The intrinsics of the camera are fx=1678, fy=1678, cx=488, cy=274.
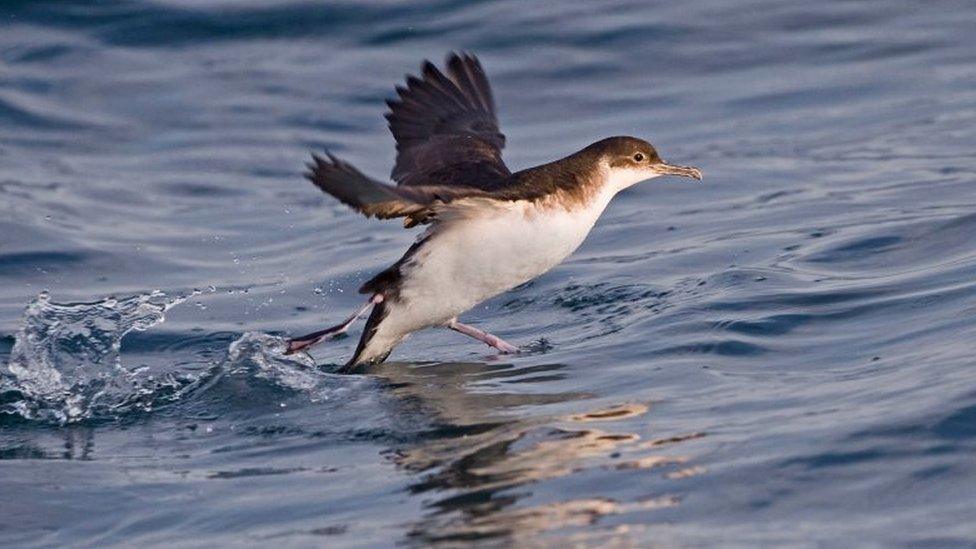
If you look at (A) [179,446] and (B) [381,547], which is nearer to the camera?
(B) [381,547]

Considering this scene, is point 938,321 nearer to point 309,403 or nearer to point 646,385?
point 646,385

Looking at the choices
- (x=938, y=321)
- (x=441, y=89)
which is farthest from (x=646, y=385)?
(x=441, y=89)

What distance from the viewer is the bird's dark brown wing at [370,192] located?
671cm

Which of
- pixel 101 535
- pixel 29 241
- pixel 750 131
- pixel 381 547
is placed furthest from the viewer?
pixel 750 131

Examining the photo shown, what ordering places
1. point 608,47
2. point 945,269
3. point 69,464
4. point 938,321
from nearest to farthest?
1. point 69,464
2. point 938,321
3. point 945,269
4. point 608,47

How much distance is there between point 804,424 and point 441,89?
4.03 meters

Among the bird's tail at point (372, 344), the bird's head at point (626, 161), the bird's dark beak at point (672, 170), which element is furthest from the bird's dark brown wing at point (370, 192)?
the bird's dark beak at point (672, 170)

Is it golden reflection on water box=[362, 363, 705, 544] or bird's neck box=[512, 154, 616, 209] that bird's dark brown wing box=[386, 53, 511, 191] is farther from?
golden reflection on water box=[362, 363, 705, 544]

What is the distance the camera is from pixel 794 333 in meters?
8.23

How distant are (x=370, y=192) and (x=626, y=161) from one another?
2.13 m

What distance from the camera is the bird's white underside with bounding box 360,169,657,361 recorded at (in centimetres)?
792

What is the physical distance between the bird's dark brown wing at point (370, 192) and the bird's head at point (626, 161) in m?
1.08

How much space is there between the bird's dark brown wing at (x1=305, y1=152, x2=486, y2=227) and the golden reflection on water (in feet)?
2.98

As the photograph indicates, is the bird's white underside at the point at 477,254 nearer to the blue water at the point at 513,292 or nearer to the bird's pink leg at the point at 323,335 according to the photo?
the bird's pink leg at the point at 323,335
